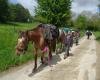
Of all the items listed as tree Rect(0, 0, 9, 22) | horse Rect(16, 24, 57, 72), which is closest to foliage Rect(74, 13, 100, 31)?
tree Rect(0, 0, 9, 22)

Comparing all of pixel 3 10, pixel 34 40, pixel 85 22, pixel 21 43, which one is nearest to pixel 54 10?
pixel 34 40

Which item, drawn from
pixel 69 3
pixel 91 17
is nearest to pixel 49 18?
pixel 69 3

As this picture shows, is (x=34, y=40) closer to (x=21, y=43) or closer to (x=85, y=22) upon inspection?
(x=21, y=43)

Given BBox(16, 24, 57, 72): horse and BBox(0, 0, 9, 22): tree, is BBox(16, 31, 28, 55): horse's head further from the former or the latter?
BBox(0, 0, 9, 22): tree

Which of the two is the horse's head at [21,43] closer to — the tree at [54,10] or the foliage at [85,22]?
the tree at [54,10]

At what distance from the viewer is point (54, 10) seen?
24141mm

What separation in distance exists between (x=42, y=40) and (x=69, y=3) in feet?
47.0

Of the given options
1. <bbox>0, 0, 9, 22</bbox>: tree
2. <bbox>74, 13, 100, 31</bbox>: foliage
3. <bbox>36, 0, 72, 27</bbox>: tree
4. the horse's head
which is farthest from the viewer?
<bbox>74, 13, 100, 31</bbox>: foliage

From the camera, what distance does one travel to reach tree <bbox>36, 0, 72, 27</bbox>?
23.8 m

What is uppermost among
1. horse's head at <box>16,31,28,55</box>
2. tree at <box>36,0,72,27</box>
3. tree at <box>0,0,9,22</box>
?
tree at <box>0,0,9,22</box>

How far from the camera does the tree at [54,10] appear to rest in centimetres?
2377

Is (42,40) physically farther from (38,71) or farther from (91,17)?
(91,17)

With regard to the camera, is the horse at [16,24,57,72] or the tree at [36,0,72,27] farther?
the tree at [36,0,72,27]

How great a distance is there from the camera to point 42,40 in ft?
35.1
